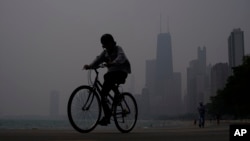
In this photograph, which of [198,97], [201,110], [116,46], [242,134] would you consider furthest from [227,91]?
[198,97]

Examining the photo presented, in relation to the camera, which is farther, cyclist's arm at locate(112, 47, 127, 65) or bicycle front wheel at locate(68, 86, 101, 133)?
cyclist's arm at locate(112, 47, 127, 65)

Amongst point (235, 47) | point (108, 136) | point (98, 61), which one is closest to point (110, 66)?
point (98, 61)

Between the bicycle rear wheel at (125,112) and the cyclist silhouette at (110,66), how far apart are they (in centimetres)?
41

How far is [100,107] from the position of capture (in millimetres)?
7395

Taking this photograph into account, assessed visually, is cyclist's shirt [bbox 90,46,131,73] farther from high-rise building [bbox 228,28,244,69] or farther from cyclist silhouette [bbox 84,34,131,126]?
high-rise building [bbox 228,28,244,69]

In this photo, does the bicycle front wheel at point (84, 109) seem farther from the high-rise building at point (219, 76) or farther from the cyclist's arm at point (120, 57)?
the high-rise building at point (219, 76)

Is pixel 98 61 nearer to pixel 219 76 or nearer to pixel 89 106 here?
pixel 89 106

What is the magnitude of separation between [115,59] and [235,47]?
114384mm

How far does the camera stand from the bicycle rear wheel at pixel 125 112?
790 cm

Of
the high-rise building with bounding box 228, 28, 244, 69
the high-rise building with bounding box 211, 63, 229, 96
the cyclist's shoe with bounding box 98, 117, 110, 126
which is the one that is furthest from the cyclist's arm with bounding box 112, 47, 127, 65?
the high-rise building with bounding box 211, 63, 229, 96

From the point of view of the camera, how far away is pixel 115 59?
24.7 feet

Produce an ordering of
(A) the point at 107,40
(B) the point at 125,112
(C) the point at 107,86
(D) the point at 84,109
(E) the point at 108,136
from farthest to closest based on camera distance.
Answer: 1. (B) the point at 125,112
2. (A) the point at 107,40
3. (C) the point at 107,86
4. (D) the point at 84,109
5. (E) the point at 108,136

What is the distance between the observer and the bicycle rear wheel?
790cm

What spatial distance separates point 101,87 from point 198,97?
521 ft
